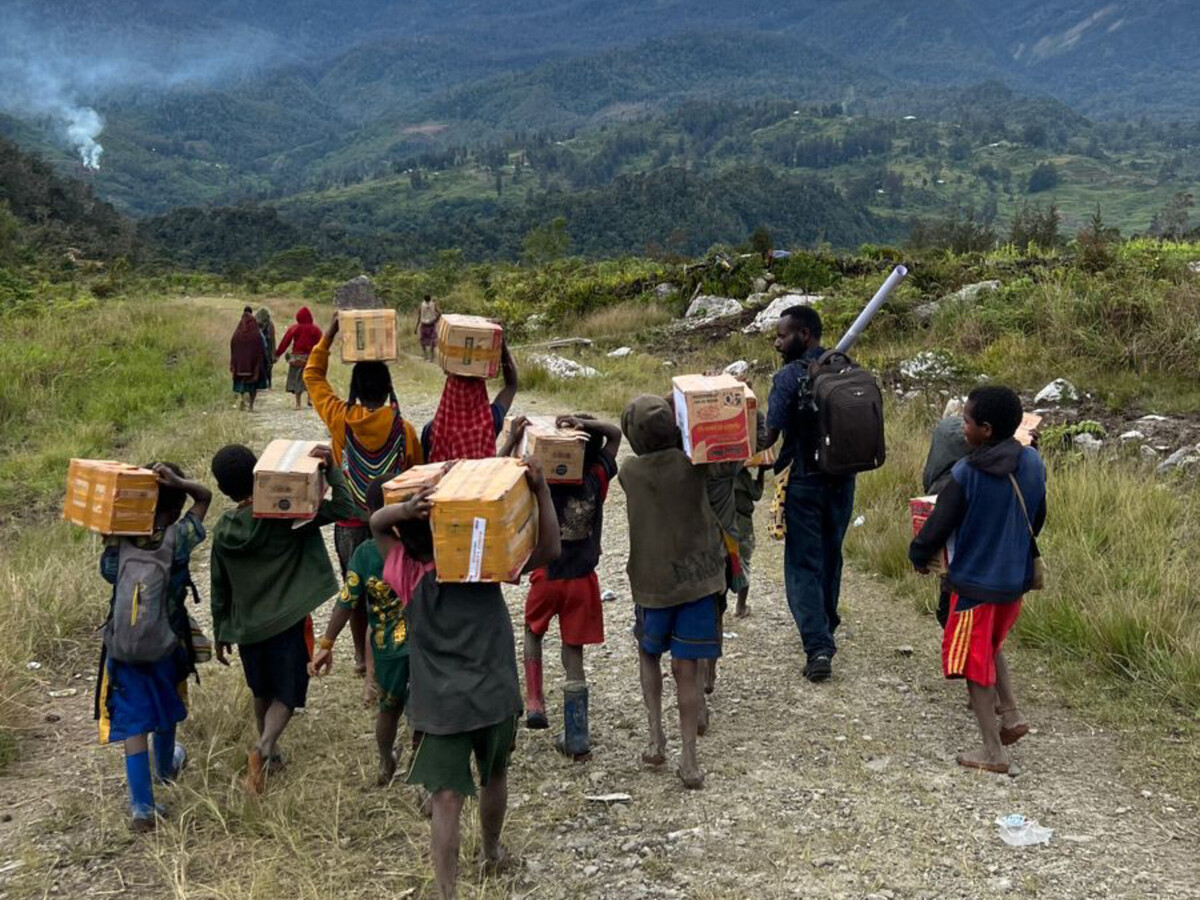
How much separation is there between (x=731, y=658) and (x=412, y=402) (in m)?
8.30

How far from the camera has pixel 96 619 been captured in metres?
5.57

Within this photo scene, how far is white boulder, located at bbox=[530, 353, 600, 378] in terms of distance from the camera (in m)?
13.2

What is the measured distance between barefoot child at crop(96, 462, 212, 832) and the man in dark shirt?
8.21 feet

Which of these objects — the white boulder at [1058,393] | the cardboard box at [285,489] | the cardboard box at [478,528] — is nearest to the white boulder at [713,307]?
the white boulder at [1058,393]

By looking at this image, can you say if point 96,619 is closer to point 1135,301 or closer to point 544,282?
point 1135,301

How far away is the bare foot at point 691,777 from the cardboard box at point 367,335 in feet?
6.75

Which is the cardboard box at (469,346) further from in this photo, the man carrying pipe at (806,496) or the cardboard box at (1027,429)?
the cardboard box at (1027,429)

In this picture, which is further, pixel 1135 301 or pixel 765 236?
pixel 765 236

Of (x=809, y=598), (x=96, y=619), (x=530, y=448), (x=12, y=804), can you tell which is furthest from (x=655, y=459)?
(x=96, y=619)

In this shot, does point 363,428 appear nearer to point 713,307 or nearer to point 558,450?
point 558,450

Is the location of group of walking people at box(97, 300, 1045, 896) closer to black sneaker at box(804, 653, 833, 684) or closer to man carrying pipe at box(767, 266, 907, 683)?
man carrying pipe at box(767, 266, 907, 683)

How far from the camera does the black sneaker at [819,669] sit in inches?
188

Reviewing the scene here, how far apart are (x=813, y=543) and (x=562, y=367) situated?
9.27m

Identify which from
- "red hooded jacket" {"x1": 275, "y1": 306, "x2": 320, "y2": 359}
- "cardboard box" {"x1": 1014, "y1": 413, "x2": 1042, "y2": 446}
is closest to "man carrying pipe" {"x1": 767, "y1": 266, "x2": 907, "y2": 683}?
"cardboard box" {"x1": 1014, "y1": 413, "x2": 1042, "y2": 446}
